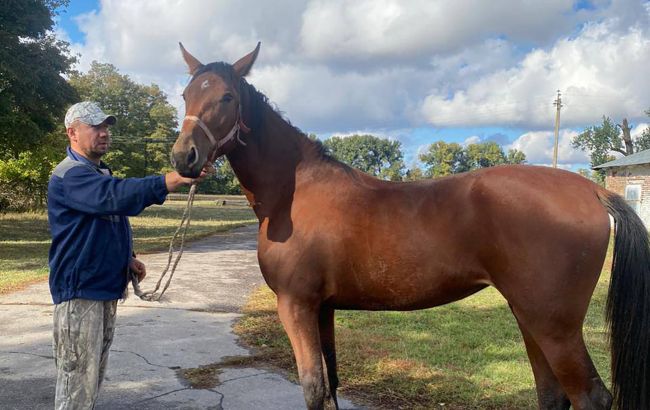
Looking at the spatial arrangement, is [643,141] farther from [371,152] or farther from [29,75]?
[29,75]

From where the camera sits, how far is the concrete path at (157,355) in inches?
151

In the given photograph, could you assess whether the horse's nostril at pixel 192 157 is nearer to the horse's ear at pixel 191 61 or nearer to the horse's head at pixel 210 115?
the horse's head at pixel 210 115

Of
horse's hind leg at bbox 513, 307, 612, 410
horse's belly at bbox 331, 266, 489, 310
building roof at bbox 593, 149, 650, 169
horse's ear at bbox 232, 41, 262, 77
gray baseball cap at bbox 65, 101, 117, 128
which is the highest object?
building roof at bbox 593, 149, 650, 169

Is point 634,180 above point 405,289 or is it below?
above

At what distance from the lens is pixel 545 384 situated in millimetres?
3076

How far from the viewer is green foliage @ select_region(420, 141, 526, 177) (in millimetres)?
66750

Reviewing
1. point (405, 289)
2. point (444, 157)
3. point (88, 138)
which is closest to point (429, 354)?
point (405, 289)

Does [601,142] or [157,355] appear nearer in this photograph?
[157,355]

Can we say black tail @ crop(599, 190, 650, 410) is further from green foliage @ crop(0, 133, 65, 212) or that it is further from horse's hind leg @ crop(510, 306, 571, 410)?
green foliage @ crop(0, 133, 65, 212)

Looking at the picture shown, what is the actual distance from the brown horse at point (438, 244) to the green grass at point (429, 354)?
1.06 m

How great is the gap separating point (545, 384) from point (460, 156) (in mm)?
69014

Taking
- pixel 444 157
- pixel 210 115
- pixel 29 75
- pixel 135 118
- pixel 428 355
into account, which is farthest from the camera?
pixel 444 157

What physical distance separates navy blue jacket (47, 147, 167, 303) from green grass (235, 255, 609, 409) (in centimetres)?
235

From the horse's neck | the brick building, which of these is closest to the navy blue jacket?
the horse's neck
